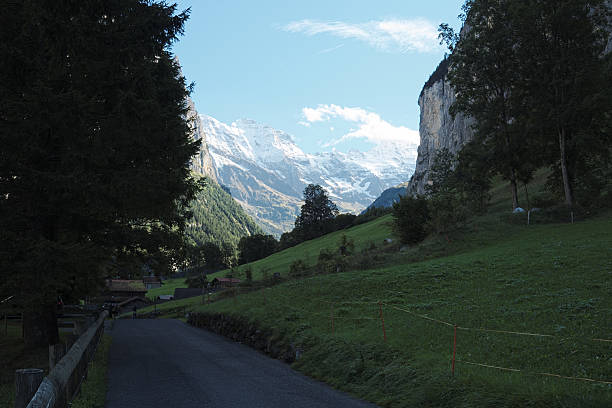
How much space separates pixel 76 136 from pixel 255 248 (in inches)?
5331

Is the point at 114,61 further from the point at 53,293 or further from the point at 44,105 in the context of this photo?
the point at 53,293

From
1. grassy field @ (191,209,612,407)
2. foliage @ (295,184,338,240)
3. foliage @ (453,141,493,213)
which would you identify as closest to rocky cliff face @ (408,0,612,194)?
foliage @ (295,184,338,240)

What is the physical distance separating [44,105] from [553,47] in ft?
131

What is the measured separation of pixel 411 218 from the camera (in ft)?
137

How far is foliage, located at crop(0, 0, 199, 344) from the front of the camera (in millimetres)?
14297

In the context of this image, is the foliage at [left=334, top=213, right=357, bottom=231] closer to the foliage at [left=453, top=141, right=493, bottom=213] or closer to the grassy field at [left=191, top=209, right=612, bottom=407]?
the foliage at [left=453, top=141, right=493, bottom=213]

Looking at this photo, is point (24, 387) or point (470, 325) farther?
point (470, 325)

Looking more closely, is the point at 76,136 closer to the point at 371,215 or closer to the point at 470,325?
the point at 470,325

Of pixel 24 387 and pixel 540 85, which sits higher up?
pixel 540 85

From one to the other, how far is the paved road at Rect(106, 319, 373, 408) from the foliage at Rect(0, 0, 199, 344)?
3658mm

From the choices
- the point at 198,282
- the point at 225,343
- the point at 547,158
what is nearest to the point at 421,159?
the point at 198,282

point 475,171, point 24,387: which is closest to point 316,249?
point 475,171

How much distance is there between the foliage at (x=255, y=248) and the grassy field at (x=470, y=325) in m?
120

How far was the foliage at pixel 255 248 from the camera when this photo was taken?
489 feet
